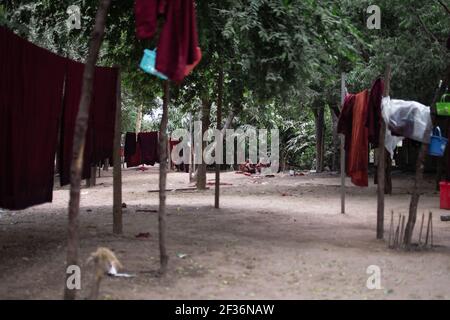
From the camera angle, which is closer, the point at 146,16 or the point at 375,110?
the point at 146,16

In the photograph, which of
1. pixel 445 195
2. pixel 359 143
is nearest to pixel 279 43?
pixel 359 143

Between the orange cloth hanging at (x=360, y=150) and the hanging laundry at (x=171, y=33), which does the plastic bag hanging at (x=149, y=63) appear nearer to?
the hanging laundry at (x=171, y=33)

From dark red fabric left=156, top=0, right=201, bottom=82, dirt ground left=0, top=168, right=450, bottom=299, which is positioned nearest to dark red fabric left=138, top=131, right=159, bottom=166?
dirt ground left=0, top=168, right=450, bottom=299

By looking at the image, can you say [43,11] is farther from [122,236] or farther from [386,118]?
[386,118]

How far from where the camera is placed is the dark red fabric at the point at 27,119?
5457mm

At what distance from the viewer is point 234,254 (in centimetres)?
660

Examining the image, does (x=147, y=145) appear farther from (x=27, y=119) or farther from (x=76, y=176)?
(x=76, y=176)

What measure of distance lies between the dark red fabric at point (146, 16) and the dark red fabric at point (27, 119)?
147 centimetres

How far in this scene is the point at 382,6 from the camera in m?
12.6

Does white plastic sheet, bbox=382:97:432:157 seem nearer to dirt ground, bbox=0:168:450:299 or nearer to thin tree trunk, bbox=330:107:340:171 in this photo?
dirt ground, bbox=0:168:450:299

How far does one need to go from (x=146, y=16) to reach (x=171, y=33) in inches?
10.0

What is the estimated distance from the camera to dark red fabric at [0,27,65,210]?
17.9ft

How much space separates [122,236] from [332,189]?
9.93 metres
